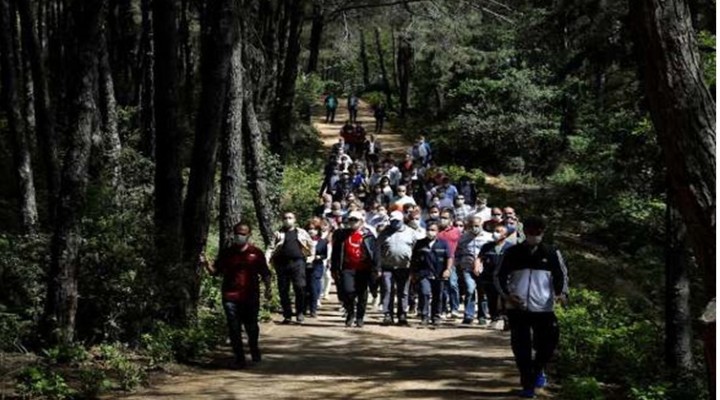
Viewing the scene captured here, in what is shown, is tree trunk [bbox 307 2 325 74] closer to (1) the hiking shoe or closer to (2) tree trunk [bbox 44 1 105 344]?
(2) tree trunk [bbox 44 1 105 344]

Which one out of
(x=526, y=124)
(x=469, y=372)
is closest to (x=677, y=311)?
(x=469, y=372)

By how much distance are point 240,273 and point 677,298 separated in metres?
6.20

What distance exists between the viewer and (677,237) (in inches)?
519

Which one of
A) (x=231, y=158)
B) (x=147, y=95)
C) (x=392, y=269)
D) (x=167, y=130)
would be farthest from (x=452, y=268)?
(x=147, y=95)

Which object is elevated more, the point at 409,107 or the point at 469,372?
the point at 409,107

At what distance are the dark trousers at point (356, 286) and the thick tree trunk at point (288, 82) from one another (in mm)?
17162

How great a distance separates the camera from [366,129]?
178ft

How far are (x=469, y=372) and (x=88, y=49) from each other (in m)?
5.94

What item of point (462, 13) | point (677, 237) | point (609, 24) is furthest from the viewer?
point (462, 13)

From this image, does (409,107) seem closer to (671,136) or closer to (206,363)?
(206,363)

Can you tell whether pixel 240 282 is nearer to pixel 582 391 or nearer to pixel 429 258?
pixel 582 391

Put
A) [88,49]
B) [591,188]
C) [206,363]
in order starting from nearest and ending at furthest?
[88,49]
[206,363]
[591,188]

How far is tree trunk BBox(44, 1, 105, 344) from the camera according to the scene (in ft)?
35.8

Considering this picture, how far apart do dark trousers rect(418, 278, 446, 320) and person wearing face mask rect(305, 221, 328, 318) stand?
1.96 m
